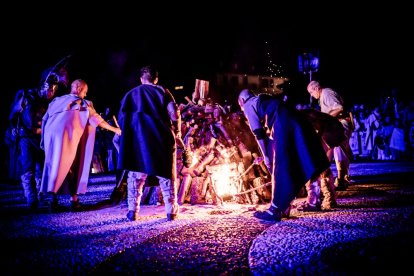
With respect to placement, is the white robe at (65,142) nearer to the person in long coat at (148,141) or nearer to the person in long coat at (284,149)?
the person in long coat at (148,141)

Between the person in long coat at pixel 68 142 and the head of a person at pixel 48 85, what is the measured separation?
64 centimetres

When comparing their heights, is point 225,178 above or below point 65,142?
below

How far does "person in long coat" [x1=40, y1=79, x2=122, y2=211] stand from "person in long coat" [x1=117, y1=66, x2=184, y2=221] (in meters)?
1.13

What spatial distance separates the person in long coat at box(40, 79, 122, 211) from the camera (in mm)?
5914

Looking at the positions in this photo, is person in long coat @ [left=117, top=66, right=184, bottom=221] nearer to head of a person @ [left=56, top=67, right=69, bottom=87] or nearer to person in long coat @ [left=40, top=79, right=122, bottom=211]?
person in long coat @ [left=40, top=79, right=122, bottom=211]

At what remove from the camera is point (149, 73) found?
5172mm

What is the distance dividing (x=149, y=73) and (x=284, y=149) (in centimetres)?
215

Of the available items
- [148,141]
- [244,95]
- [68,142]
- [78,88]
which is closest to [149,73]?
[148,141]

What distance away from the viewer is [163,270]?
106 inches

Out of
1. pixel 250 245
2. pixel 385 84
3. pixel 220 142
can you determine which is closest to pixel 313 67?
pixel 220 142

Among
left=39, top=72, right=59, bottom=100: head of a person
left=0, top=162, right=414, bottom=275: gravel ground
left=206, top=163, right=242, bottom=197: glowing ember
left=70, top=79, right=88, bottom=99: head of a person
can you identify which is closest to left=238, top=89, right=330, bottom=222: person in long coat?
left=0, top=162, right=414, bottom=275: gravel ground

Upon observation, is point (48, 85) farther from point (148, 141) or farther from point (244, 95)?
point (244, 95)

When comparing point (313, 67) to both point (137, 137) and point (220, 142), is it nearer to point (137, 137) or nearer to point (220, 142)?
point (220, 142)

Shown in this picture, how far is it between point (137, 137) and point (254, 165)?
2.42 metres
